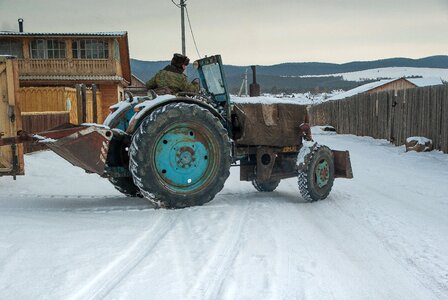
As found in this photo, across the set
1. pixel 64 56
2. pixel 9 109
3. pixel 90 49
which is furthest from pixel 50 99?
pixel 9 109

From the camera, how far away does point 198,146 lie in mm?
6449

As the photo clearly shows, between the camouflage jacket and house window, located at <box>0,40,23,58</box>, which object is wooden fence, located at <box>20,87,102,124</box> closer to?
house window, located at <box>0,40,23,58</box>

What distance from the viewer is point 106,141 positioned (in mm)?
5926

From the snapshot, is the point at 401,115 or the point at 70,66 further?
the point at 70,66

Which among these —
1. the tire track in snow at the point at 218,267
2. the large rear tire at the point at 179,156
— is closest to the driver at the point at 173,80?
the large rear tire at the point at 179,156

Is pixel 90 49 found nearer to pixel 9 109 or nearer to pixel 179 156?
pixel 9 109

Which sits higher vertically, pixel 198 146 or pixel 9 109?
pixel 9 109

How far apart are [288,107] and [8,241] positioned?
4.58 metres

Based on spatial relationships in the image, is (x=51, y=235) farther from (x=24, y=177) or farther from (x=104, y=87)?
(x=104, y=87)

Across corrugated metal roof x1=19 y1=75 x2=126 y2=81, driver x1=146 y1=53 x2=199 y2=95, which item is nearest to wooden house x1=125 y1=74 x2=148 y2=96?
driver x1=146 y1=53 x2=199 y2=95

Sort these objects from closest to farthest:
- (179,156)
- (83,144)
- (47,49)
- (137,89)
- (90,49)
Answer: (83,144) < (179,156) < (137,89) < (47,49) < (90,49)

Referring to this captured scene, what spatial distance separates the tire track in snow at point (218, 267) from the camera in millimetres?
3262

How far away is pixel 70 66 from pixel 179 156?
27.9 meters

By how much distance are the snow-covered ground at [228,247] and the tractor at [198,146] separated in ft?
1.13
